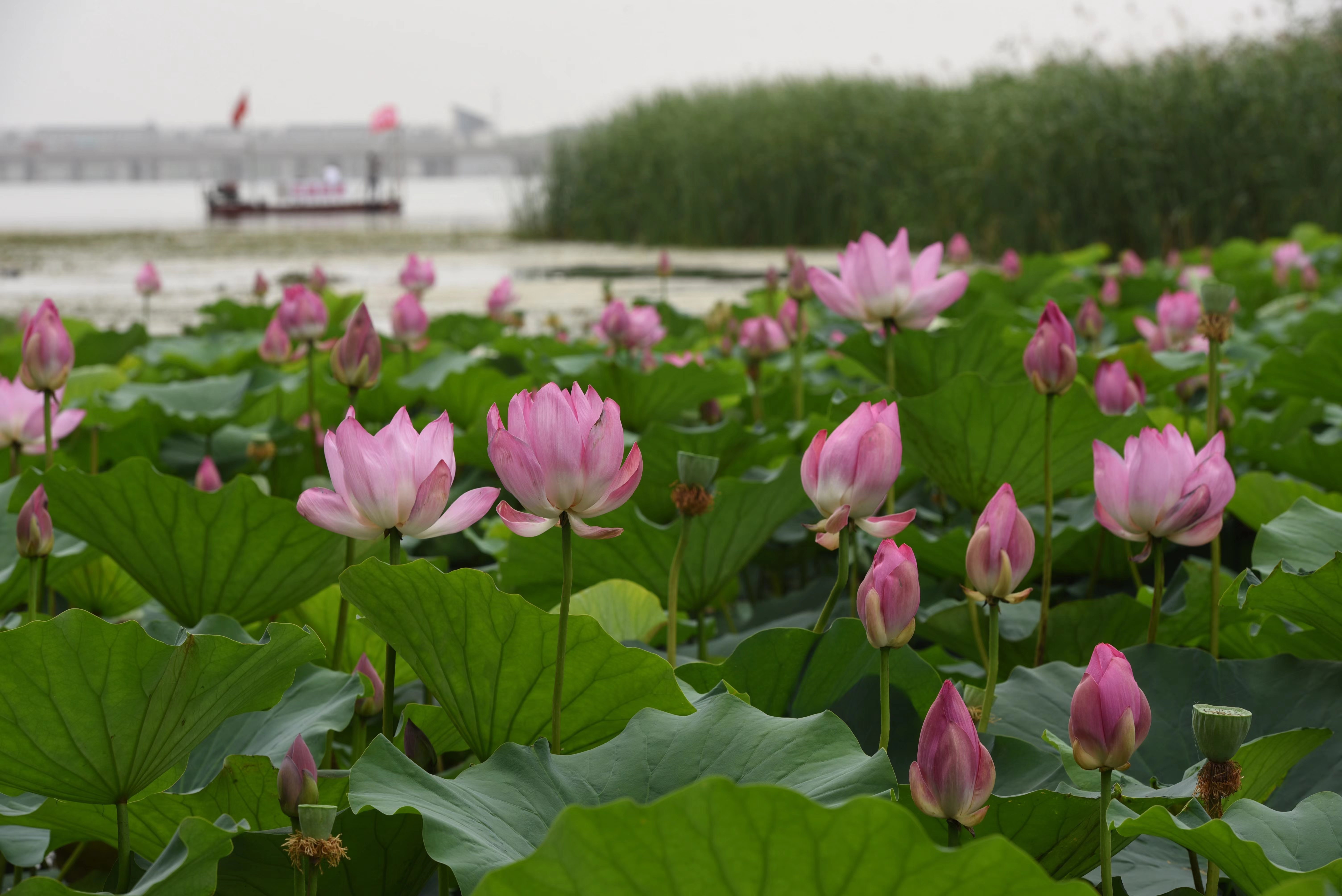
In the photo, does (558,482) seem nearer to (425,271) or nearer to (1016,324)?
(1016,324)

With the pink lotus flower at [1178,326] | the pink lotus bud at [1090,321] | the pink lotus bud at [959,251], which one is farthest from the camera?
the pink lotus bud at [959,251]

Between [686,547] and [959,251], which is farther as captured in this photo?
[959,251]

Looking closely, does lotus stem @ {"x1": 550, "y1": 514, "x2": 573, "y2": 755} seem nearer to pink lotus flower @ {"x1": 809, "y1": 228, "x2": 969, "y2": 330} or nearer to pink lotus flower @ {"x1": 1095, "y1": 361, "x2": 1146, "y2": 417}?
pink lotus flower @ {"x1": 809, "y1": 228, "x2": 969, "y2": 330}

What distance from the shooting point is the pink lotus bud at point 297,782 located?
628 millimetres

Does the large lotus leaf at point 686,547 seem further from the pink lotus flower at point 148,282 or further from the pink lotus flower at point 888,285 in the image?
the pink lotus flower at point 148,282

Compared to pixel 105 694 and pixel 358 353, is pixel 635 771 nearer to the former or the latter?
pixel 105 694

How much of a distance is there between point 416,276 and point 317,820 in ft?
6.52

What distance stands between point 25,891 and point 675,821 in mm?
380

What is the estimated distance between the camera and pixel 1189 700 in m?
0.85

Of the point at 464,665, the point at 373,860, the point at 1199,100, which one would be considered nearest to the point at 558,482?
the point at 464,665

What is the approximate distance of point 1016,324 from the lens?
2.12 meters

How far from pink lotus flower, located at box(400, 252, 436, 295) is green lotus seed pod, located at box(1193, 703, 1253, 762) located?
202 centimetres

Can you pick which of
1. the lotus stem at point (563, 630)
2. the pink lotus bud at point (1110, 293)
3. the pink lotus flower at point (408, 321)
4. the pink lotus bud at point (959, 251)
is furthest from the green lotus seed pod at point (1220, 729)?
the pink lotus bud at point (959, 251)

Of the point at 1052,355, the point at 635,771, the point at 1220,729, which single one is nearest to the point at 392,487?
the point at 635,771
